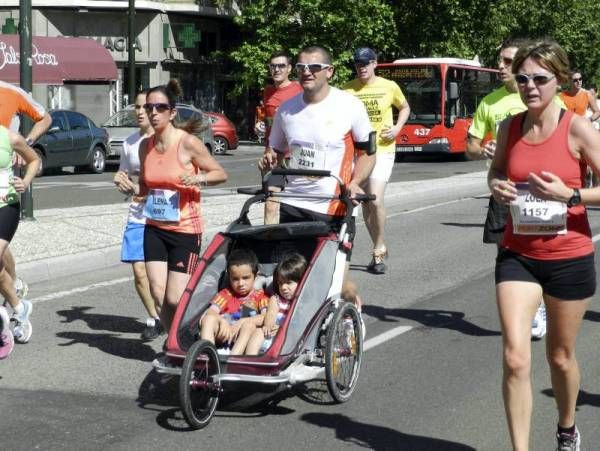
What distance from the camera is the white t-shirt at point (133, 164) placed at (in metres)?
8.23

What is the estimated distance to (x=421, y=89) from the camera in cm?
3619

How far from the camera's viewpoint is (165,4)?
151 feet

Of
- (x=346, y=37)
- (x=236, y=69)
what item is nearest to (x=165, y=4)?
(x=236, y=69)

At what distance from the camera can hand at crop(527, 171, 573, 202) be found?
4.93m

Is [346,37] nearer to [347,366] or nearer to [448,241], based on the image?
[448,241]

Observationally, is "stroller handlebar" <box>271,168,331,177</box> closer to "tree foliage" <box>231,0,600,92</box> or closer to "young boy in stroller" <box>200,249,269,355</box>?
"young boy in stroller" <box>200,249,269,355</box>

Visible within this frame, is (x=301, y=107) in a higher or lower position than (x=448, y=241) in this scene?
higher

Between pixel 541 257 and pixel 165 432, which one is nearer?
pixel 541 257

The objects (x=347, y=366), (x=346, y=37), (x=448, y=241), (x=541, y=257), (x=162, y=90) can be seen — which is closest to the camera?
(x=541, y=257)

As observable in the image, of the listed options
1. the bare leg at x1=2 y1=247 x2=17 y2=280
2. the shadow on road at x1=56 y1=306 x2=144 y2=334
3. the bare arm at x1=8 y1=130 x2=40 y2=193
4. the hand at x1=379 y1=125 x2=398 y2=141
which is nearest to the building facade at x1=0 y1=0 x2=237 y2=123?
the hand at x1=379 y1=125 x2=398 y2=141

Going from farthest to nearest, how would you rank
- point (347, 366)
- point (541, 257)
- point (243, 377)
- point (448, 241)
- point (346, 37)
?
point (346, 37), point (448, 241), point (347, 366), point (243, 377), point (541, 257)

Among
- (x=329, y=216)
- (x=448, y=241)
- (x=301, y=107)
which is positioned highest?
(x=301, y=107)

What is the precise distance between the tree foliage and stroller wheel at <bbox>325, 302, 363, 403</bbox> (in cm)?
3095

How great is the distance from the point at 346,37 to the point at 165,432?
3606 centimetres
